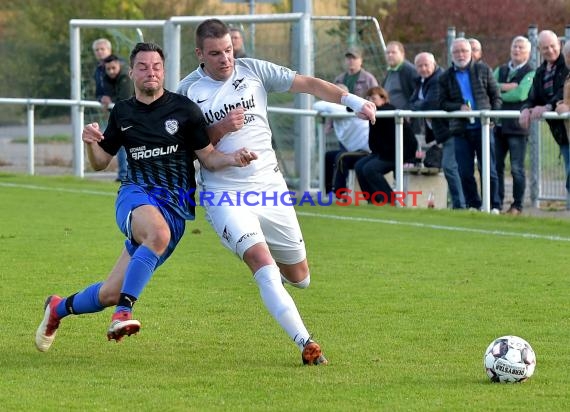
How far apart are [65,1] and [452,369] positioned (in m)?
31.9

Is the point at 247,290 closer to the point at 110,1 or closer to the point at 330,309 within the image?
the point at 330,309

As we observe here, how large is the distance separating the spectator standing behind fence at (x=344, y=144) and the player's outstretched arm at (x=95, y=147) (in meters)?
9.36

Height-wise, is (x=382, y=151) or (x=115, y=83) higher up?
(x=115, y=83)

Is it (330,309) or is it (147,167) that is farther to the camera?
(330,309)

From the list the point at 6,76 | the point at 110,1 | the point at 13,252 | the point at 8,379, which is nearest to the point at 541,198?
the point at 13,252

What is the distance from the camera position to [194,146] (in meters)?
7.96

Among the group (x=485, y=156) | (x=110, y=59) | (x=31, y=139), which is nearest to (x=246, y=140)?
(x=485, y=156)

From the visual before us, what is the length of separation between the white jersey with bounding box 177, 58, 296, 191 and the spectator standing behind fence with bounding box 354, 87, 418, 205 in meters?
8.13

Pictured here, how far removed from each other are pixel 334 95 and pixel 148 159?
3.93 feet

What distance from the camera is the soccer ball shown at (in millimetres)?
6961

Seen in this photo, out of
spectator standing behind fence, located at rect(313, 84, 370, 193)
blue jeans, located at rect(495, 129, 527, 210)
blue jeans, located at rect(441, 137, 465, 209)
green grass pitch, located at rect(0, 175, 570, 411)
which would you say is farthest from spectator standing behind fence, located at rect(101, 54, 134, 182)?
blue jeans, located at rect(495, 129, 527, 210)

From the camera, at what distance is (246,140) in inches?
323

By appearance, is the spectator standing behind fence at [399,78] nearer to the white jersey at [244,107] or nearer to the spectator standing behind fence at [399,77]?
the spectator standing behind fence at [399,77]

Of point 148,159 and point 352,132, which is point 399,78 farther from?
point 148,159
